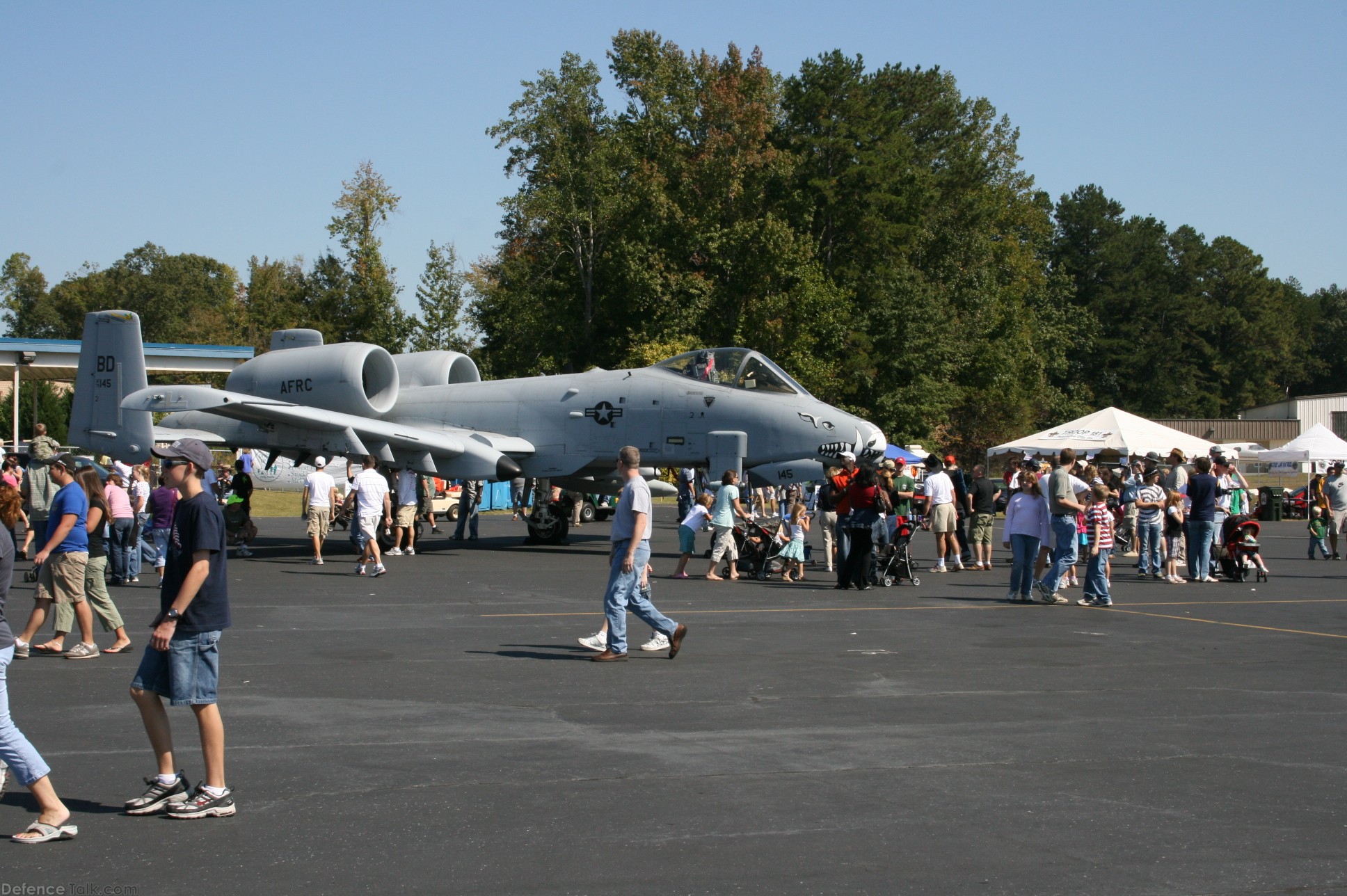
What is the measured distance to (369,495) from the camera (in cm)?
1767

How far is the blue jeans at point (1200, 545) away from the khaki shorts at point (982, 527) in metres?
3.16

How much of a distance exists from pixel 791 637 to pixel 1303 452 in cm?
3210

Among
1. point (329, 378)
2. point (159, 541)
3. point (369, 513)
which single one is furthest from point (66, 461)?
point (329, 378)

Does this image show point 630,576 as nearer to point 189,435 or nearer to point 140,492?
point 140,492

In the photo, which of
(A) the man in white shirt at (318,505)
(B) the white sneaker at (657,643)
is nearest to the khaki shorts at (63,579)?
(B) the white sneaker at (657,643)

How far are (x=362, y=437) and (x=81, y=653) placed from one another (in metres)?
11.6

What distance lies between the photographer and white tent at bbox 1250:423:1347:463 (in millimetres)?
37531

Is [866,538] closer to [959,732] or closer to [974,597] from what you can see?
[974,597]

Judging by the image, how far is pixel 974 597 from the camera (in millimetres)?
15359

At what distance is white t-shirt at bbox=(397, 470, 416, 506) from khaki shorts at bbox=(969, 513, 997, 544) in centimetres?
981

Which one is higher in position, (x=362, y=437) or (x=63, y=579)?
(x=362, y=437)

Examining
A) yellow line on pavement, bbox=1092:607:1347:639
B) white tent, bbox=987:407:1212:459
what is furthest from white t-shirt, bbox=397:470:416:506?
white tent, bbox=987:407:1212:459

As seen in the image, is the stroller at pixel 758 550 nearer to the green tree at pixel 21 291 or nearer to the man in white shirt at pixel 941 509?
the man in white shirt at pixel 941 509

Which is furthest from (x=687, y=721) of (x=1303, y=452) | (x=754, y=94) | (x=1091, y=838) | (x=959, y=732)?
(x=754, y=94)
